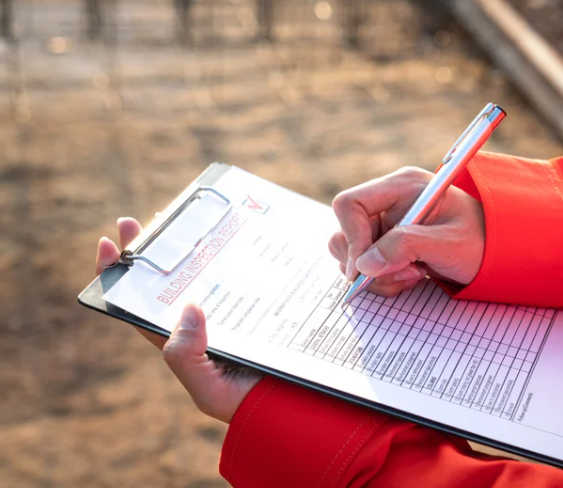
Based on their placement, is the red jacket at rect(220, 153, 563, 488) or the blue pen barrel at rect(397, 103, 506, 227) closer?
the red jacket at rect(220, 153, 563, 488)

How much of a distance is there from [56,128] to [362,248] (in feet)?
A: 7.50

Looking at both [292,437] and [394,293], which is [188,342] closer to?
[292,437]

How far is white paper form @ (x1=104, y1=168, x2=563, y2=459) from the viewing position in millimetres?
806

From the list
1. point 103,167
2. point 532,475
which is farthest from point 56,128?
point 532,475

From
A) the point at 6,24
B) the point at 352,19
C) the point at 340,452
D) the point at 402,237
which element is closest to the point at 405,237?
the point at 402,237

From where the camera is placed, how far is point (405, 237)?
0.91m

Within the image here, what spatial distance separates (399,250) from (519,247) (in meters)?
0.16

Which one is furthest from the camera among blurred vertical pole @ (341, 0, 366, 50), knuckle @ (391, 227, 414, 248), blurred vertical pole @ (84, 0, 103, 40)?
blurred vertical pole @ (341, 0, 366, 50)

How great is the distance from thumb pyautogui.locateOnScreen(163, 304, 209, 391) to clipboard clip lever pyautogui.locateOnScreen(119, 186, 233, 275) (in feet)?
0.43

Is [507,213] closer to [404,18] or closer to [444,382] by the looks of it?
[444,382]

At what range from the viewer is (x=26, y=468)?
1.78 metres

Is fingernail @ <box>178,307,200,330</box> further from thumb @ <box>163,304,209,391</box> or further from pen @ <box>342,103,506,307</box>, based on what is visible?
pen @ <box>342,103,506,307</box>

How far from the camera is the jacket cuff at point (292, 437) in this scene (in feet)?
2.55

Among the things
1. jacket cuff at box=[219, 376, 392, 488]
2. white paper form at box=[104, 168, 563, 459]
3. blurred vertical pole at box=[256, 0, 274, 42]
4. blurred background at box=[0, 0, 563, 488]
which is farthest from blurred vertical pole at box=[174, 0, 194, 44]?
jacket cuff at box=[219, 376, 392, 488]
